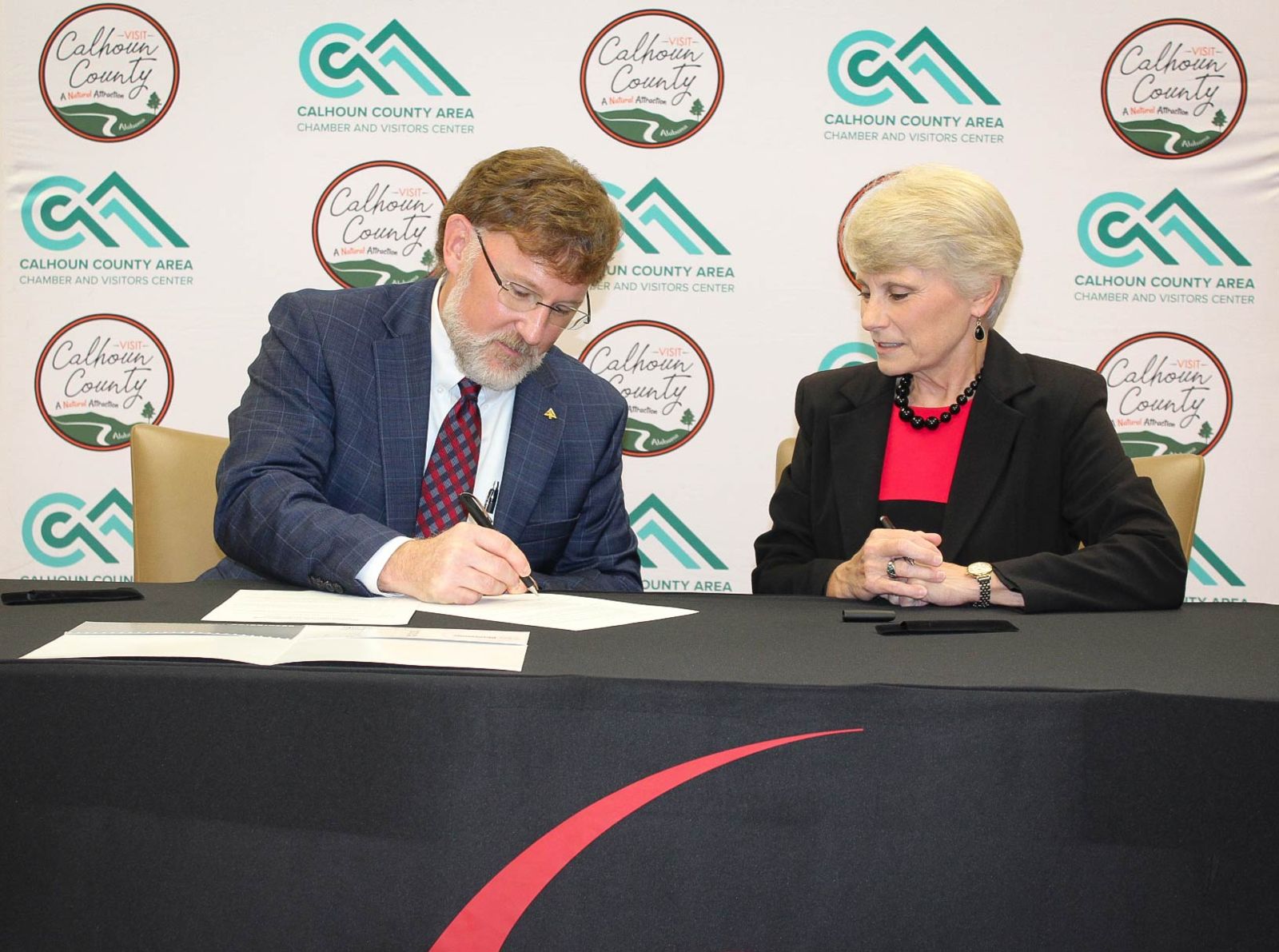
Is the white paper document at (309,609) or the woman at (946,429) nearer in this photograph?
the white paper document at (309,609)

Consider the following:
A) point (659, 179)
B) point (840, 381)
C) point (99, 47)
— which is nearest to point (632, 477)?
point (659, 179)

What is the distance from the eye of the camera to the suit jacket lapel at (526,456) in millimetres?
2266

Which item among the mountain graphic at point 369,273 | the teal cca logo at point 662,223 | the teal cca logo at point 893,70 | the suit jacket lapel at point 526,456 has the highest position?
the teal cca logo at point 893,70

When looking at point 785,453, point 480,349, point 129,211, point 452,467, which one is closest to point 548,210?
point 480,349

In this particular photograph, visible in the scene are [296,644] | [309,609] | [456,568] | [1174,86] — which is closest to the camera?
[296,644]

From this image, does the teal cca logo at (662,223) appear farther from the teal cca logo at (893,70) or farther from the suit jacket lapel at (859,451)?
the suit jacket lapel at (859,451)

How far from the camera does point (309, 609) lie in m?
1.54

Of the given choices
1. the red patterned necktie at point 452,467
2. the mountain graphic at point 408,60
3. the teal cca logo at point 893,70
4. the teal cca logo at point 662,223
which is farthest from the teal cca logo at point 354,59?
the red patterned necktie at point 452,467

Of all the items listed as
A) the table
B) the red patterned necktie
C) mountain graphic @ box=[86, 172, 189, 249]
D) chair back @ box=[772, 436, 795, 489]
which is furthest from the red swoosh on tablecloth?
mountain graphic @ box=[86, 172, 189, 249]

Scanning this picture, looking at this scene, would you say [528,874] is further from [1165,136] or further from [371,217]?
[1165,136]

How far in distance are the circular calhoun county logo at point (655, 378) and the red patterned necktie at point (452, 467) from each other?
1.28 meters

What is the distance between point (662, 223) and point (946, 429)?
56.1 inches

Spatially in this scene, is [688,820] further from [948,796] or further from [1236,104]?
[1236,104]

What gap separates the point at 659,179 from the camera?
3500 millimetres
